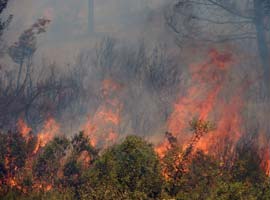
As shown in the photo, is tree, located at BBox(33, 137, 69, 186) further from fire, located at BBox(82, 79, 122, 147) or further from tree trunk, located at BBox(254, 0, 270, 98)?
tree trunk, located at BBox(254, 0, 270, 98)

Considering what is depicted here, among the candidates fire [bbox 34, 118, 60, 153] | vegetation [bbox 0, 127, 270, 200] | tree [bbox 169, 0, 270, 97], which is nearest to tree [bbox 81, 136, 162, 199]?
vegetation [bbox 0, 127, 270, 200]

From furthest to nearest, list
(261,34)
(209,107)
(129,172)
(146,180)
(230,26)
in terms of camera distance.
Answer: (230,26) → (261,34) → (209,107) → (129,172) → (146,180)

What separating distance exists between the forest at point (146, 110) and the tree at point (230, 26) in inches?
3.0

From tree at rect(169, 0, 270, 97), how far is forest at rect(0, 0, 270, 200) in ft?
0.25

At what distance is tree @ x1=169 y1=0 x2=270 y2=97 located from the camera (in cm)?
1600

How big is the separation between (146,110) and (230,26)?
29.2 ft

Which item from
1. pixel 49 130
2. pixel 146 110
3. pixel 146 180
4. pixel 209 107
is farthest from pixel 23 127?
pixel 146 180

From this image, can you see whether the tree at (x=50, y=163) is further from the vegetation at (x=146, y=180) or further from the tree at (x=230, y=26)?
the tree at (x=230, y=26)

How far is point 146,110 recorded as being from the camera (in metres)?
15.3

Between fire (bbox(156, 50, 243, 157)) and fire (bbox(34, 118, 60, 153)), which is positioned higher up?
fire (bbox(156, 50, 243, 157))

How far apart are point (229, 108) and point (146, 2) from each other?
3308 cm

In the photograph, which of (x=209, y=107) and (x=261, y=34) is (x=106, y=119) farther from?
(x=261, y=34)

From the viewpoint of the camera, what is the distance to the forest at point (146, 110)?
5.75m

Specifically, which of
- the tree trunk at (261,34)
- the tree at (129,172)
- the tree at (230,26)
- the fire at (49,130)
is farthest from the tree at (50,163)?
the tree trunk at (261,34)
